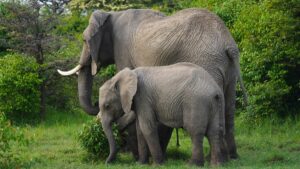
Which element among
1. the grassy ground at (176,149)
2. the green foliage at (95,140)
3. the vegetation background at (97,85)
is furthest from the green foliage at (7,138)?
the green foliage at (95,140)

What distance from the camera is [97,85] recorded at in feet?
59.4

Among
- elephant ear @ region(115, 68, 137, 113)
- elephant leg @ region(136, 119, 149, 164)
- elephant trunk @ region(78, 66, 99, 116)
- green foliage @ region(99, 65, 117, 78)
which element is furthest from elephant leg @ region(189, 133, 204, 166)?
green foliage @ region(99, 65, 117, 78)

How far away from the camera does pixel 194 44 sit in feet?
37.9

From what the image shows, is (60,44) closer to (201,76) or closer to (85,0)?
(201,76)

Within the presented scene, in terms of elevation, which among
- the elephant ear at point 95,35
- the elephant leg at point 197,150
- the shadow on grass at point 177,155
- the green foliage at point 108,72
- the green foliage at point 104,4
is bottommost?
the green foliage at point 104,4

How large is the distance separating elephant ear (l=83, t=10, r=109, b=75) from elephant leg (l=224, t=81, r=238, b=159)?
226 centimetres

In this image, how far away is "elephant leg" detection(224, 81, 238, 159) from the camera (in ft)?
39.0

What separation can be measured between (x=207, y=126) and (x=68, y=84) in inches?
299

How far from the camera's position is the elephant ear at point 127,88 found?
10977 mm

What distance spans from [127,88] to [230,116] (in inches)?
71.3

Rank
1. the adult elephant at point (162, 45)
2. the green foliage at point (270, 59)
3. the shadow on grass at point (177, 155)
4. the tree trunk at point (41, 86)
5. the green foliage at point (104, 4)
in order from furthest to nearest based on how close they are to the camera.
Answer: the green foliage at point (104, 4) < the tree trunk at point (41, 86) < the green foliage at point (270, 59) < the shadow on grass at point (177, 155) < the adult elephant at point (162, 45)

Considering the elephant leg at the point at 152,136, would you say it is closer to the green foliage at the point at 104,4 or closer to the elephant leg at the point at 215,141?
the elephant leg at the point at 215,141

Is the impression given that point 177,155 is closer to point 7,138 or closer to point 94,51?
point 94,51

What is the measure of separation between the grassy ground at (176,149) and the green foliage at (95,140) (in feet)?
0.57
